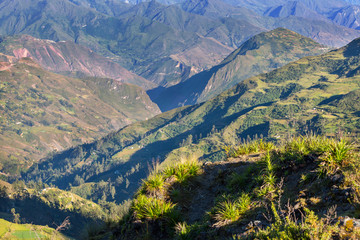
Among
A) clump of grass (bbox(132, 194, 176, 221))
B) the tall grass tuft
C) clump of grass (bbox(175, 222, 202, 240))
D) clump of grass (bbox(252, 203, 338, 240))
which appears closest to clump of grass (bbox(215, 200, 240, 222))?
clump of grass (bbox(175, 222, 202, 240))

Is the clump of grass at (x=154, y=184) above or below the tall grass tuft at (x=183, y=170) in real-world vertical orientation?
above

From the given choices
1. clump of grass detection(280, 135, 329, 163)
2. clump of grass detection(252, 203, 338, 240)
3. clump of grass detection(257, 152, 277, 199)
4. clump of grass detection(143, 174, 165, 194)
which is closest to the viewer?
clump of grass detection(252, 203, 338, 240)

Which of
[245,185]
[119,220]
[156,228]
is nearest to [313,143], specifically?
[245,185]

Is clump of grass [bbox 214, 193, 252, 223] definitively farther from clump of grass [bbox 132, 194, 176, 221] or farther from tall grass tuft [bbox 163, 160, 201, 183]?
tall grass tuft [bbox 163, 160, 201, 183]

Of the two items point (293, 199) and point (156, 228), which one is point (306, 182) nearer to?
point (293, 199)

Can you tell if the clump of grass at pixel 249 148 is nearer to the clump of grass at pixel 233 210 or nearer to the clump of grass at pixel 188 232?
the clump of grass at pixel 233 210

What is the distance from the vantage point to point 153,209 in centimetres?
1066

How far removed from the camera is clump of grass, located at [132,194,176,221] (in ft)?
34.7

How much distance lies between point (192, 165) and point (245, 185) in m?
3.53

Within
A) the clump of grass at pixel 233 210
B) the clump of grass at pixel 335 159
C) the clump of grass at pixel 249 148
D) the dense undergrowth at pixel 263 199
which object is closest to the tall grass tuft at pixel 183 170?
the dense undergrowth at pixel 263 199

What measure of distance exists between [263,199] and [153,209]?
434 cm

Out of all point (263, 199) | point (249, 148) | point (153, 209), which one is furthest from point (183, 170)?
point (263, 199)

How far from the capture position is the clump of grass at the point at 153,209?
1056cm

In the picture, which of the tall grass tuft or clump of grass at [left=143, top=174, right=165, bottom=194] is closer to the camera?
clump of grass at [left=143, top=174, right=165, bottom=194]
